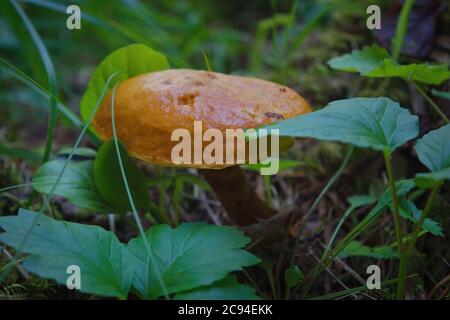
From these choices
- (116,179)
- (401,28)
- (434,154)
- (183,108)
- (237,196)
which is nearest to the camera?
(434,154)

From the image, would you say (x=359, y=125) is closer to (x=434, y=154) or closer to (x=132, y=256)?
(x=434, y=154)

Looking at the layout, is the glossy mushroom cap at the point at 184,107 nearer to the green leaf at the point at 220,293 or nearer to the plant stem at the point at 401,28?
the green leaf at the point at 220,293

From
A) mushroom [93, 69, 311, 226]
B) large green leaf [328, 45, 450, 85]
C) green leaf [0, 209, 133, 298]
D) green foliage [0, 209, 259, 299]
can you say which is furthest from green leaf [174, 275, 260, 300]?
large green leaf [328, 45, 450, 85]

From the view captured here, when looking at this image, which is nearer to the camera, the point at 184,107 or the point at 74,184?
the point at 184,107

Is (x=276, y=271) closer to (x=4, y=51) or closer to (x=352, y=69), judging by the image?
(x=352, y=69)

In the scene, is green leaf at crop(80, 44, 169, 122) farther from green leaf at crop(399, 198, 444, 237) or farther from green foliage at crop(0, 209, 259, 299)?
green leaf at crop(399, 198, 444, 237)

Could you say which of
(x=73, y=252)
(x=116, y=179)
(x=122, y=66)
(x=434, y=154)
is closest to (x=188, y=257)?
(x=73, y=252)

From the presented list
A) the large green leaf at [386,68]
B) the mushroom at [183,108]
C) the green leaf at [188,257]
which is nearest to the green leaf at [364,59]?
the large green leaf at [386,68]
